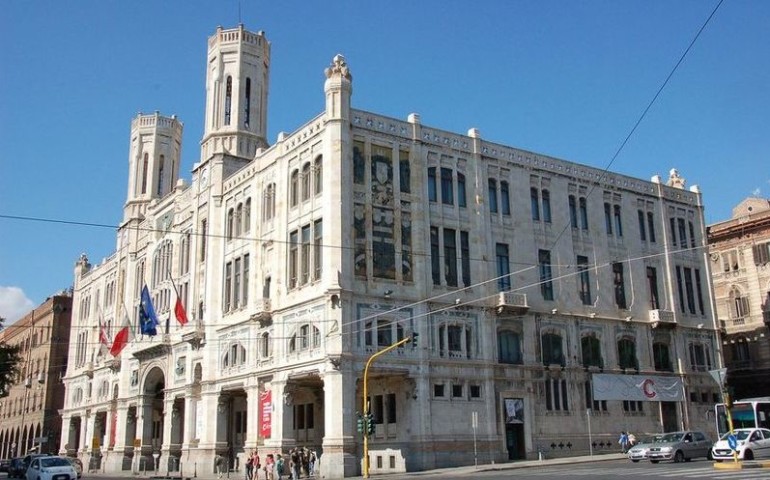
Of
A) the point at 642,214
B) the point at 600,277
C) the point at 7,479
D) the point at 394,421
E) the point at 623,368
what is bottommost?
the point at 7,479

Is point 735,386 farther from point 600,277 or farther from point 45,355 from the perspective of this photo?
point 45,355

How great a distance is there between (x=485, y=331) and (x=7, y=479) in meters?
31.4

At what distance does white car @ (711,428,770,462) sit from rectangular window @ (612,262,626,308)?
57.7 feet

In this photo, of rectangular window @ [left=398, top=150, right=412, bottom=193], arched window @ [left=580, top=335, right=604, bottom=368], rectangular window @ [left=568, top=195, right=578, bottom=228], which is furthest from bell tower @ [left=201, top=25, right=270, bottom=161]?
arched window @ [left=580, top=335, right=604, bottom=368]

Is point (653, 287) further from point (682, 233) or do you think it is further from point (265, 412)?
point (265, 412)

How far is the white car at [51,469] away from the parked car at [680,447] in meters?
27.7

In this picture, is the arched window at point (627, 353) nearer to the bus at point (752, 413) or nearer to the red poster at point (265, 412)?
the bus at point (752, 413)

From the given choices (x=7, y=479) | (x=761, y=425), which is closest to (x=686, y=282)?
(x=761, y=425)

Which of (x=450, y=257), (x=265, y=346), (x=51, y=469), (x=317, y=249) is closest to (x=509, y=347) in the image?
(x=450, y=257)

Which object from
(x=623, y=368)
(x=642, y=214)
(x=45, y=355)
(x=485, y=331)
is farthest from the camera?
(x=45, y=355)

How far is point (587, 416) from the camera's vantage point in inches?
1948

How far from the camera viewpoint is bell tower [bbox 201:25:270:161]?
5825 centimetres

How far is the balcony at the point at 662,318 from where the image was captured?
54.7 m

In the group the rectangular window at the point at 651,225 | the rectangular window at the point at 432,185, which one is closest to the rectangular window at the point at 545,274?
the rectangular window at the point at 432,185
